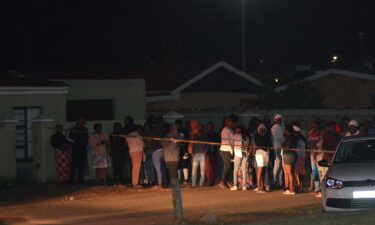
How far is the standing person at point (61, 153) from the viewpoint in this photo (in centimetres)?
2200

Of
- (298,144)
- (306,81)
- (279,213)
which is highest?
(306,81)

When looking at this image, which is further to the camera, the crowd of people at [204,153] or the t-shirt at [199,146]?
the t-shirt at [199,146]

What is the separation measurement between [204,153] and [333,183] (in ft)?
23.4

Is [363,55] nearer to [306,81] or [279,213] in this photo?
[306,81]

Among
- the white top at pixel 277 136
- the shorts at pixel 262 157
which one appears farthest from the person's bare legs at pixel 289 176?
the white top at pixel 277 136

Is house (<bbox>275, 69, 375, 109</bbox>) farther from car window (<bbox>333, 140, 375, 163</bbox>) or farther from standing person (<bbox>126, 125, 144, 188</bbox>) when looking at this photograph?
car window (<bbox>333, 140, 375, 163</bbox>)

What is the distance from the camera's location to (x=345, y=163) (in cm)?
1522

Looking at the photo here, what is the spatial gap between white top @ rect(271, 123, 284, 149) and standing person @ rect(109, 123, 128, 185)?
3.94 metres

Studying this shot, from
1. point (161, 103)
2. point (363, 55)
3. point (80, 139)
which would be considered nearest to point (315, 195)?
point (80, 139)

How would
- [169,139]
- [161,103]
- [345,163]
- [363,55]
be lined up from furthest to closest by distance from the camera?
[363,55] → [161,103] → [169,139] → [345,163]

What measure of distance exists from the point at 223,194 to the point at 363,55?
61019mm

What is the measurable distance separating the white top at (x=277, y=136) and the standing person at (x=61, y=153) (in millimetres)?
5414

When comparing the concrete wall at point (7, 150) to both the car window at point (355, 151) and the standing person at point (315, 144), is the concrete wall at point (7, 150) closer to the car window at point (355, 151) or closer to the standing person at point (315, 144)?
the standing person at point (315, 144)

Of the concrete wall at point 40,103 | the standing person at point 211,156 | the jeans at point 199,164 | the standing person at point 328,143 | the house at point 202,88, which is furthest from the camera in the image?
the house at point 202,88
